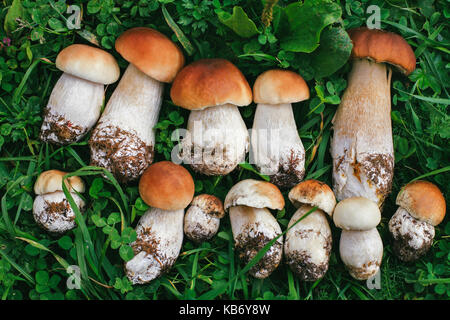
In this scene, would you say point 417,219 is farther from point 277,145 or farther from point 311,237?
point 277,145

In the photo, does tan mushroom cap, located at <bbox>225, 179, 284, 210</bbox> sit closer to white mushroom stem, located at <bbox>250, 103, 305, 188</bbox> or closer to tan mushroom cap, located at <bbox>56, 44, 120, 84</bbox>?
white mushroom stem, located at <bbox>250, 103, 305, 188</bbox>

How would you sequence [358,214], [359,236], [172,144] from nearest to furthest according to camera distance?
[358,214]
[359,236]
[172,144]

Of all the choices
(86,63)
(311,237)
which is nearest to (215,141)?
(311,237)

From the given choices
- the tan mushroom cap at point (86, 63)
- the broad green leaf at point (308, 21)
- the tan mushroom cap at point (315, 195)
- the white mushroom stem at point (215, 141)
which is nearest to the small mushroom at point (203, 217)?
the white mushroom stem at point (215, 141)

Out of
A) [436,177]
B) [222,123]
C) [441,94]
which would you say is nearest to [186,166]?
[222,123]

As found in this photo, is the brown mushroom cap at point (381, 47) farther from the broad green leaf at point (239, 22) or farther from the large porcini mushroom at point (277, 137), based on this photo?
the broad green leaf at point (239, 22)

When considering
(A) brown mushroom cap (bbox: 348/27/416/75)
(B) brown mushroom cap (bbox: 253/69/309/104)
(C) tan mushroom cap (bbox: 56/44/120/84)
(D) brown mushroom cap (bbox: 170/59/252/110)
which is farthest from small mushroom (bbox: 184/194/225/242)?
(A) brown mushroom cap (bbox: 348/27/416/75)
